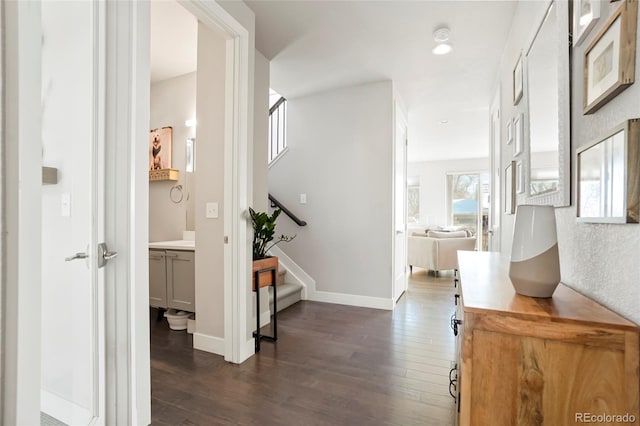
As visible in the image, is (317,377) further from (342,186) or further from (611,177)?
(342,186)

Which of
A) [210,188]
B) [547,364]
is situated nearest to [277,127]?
[210,188]

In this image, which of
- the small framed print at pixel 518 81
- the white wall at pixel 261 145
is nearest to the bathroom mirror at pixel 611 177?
the small framed print at pixel 518 81

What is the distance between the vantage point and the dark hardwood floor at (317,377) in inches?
60.9

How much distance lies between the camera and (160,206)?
3484mm

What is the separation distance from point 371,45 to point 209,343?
2.91 metres

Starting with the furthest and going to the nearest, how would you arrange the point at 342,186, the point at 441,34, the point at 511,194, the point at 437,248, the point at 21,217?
1. the point at 437,248
2. the point at 342,186
3. the point at 441,34
4. the point at 511,194
5. the point at 21,217

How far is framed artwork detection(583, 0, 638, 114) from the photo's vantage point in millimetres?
742

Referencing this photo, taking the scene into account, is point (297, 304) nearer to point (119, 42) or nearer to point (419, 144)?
point (119, 42)

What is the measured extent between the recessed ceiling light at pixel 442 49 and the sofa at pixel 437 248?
11.2ft

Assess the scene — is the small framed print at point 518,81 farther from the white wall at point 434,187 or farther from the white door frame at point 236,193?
the white wall at point 434,187

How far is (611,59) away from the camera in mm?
817

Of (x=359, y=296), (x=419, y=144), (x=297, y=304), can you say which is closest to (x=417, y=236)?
(x=419, y=144)

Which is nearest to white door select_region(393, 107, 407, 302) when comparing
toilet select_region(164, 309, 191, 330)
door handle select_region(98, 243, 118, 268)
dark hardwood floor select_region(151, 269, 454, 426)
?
dark hardwood floor select_region(151, 269, 454, 426)

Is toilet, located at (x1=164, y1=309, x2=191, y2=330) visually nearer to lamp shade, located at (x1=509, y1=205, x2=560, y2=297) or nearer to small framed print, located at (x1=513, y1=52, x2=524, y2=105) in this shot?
lamp shade, located at (x1=509, y1=205, x2=560, y2=297)
